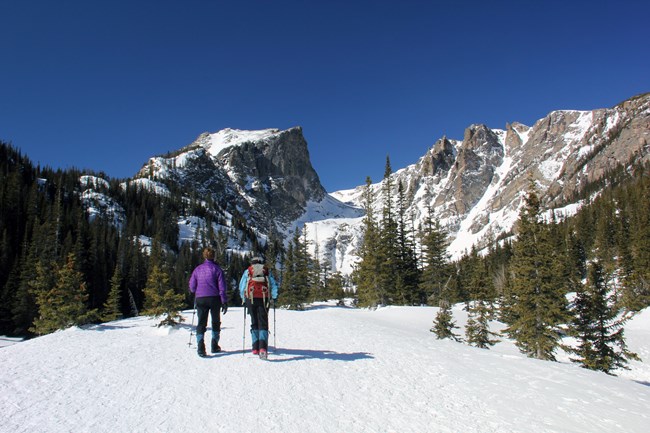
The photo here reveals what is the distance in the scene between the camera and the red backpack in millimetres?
8406

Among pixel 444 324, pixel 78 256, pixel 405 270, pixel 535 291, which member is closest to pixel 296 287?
pixel 405 270

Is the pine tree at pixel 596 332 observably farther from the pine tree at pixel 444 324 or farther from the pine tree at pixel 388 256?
the pine tree at pixel 388 256

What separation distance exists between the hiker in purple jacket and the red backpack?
56 centimetres

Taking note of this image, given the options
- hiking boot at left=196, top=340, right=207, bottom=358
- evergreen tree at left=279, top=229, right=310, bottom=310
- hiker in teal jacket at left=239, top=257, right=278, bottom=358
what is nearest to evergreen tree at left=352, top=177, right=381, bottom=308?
evergreen tree at left=279, top=229, right=310, bottom=310

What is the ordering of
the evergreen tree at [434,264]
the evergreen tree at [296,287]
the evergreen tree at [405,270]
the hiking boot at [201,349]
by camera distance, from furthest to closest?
the evergreen tree at [434,264] < the evergreen tree at [296,287] < the evergreen tree at [405,270] < the hiking boot at [201,349]

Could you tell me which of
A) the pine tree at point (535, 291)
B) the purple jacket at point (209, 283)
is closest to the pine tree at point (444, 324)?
the pine tree at point (535, 291)

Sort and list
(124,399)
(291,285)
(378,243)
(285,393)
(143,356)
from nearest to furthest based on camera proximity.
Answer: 1. (124,399)
2. (285,393)
3. (143,356)
4. (378,243)
5. (291,285)

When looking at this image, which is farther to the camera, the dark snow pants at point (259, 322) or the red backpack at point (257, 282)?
the red backpack at point (257, 282)

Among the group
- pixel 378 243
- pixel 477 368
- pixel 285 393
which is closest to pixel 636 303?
pixel 378 243

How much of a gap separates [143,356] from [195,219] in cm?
15681

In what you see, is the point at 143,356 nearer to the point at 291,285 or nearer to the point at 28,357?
the point at 28,357

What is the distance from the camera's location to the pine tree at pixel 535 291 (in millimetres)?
18172

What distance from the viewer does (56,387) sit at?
5.89 meters

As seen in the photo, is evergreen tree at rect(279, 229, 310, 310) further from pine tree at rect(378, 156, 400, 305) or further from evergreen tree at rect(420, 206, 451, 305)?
evergreen tree at rect(420, 206, 451, 305)
